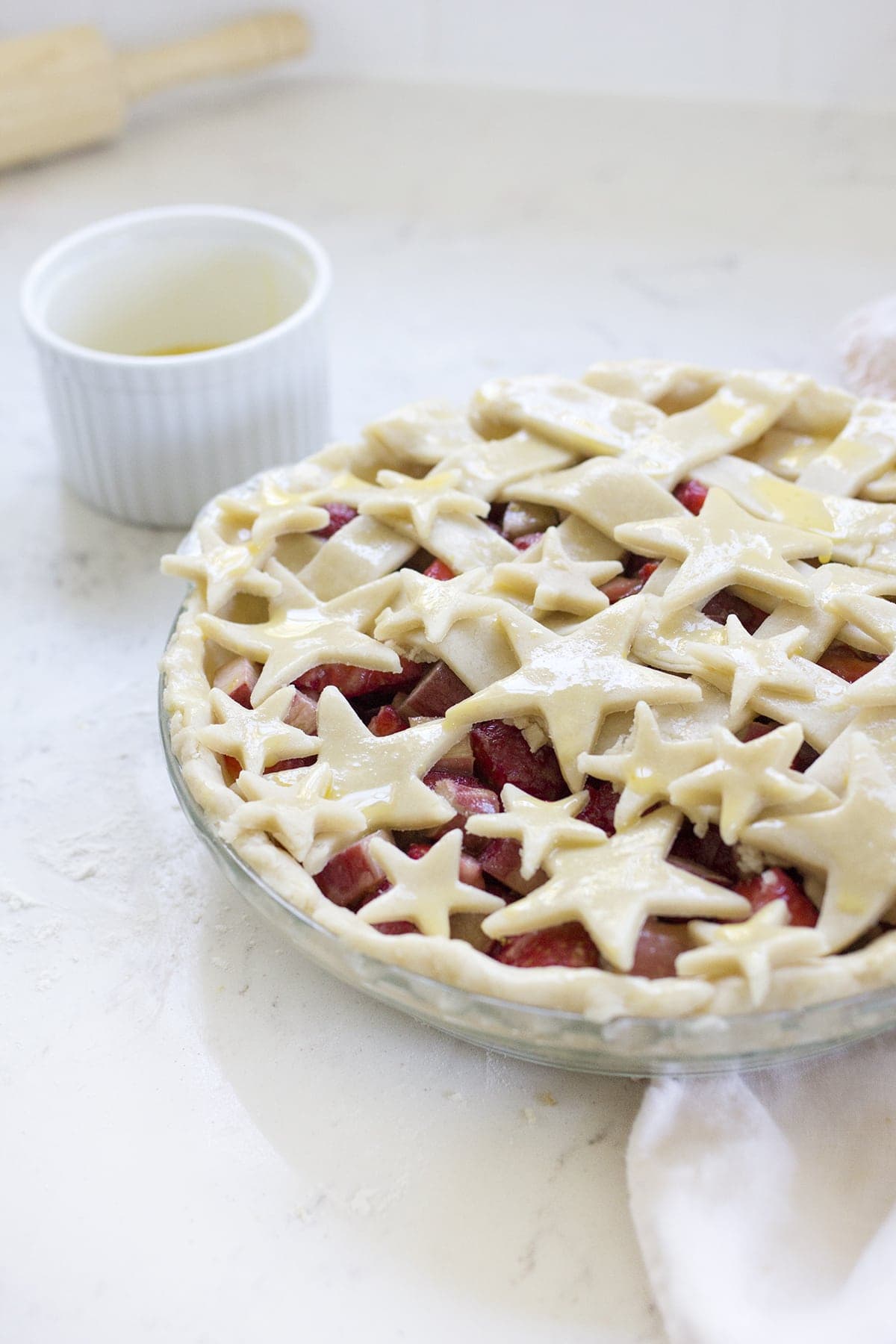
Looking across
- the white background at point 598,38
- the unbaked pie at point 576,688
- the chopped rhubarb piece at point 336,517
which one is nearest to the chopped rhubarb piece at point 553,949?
the unbaked pie at point 576,688

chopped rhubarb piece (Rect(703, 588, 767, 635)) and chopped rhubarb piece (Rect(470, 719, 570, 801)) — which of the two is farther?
chopped rhubarb piece (Rect(703, 588, 767, 635))

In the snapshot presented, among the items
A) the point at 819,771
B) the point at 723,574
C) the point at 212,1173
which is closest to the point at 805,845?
the point at 819,771

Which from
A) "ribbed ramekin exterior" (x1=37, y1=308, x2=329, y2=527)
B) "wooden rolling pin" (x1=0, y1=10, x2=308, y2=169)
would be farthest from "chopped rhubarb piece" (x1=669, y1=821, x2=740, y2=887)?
"wooden rolling pin" (x1=0, y1=10, x2=308, y2=169)

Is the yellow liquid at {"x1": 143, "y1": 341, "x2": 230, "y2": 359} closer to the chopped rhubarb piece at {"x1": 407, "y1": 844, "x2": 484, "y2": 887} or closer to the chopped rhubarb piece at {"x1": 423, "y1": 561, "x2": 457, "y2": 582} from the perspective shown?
the chopped rhubarb piece at {"x1": 423, "y1": 561, "x2": 457, "y2": 582}

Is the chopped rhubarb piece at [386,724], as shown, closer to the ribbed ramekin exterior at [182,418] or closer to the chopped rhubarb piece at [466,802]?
the chopped rhubarb piece at [466,802]

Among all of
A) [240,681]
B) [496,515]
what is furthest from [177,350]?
[240,681]

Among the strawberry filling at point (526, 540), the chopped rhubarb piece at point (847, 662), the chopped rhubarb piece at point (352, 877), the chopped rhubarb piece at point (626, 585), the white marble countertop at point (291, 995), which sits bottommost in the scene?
the white marble countertop at point (291, 995)
